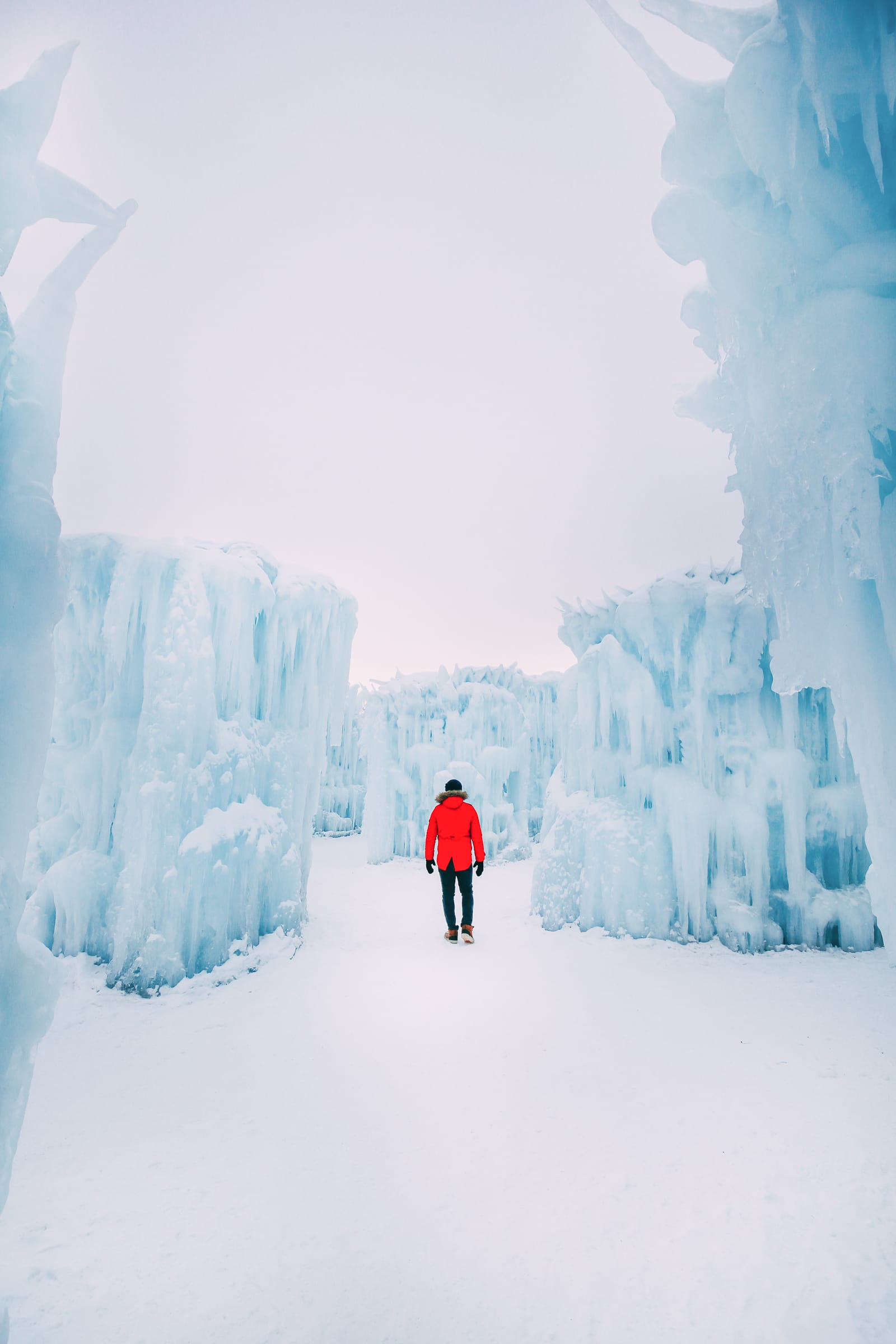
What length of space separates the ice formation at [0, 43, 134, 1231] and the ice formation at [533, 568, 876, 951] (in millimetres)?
6264

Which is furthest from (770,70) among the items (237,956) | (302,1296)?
(237,956)

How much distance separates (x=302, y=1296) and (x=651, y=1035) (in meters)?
3.07

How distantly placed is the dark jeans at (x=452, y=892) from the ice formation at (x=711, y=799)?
1214 millimetres

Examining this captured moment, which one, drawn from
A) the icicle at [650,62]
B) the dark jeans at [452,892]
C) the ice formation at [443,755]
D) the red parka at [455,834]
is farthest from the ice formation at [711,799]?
the ice formation at [443,755]

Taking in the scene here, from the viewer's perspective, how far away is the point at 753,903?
6.49m

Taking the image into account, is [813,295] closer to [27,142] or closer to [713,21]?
[713,21]

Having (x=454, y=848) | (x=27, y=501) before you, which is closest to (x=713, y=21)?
(x=27, y=501)

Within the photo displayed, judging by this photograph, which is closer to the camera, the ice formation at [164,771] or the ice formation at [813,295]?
the ice formation at [813,295]

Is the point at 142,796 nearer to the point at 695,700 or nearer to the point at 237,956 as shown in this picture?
the point at 237,956

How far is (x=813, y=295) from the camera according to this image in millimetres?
2498

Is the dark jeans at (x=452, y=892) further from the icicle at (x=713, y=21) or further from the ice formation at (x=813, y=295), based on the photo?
the icicle at (x=713, y=21)

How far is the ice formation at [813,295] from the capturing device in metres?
2.21

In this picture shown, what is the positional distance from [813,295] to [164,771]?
589 cm

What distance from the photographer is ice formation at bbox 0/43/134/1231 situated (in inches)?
76.4
